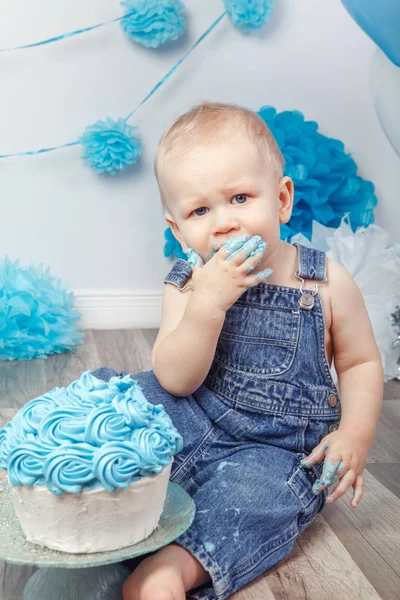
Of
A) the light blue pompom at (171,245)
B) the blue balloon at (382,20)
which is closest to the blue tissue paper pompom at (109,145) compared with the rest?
the light blue pompom at (171,245)

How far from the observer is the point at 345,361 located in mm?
1179

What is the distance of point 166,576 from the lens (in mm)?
869

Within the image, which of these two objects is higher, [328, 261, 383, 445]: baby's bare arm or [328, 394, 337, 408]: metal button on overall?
[328, 261, 383, 445]: baby's bare arm

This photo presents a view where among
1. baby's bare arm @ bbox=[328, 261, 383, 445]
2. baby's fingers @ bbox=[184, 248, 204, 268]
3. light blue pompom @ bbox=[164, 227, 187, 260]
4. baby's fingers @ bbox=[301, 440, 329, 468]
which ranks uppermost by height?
baby's fingers @ bbox=[184, 248, 204, 268]

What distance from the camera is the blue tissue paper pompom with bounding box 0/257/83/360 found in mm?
2098

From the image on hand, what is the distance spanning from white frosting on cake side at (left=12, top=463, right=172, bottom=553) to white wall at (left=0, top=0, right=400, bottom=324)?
1617mm

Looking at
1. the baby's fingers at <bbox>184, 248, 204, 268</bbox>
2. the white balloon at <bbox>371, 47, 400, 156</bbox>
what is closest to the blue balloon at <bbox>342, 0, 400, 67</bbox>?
the white balloon at <bbox>371, 47, 400, 156</bbox>

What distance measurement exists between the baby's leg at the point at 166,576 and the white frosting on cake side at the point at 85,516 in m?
0.06

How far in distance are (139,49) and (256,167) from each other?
139cm

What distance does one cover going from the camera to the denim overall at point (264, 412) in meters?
1.00

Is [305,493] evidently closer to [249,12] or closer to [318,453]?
[318,453]

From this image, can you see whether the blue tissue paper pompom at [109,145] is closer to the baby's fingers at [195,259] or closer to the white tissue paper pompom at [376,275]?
the white tissue paper pompom at [376,275]

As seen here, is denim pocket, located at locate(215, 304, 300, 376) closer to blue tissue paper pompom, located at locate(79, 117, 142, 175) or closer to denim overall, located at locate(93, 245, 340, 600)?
denim overall, located at locate(93, 245, 340, 600)

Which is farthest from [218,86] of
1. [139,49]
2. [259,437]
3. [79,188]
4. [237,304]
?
[259,437]
